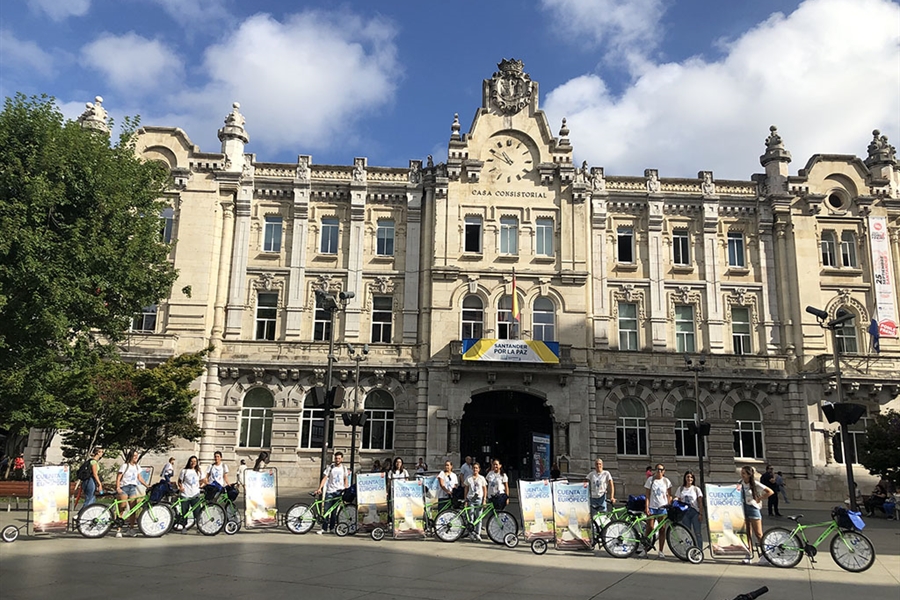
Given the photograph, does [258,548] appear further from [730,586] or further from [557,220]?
[557,220]

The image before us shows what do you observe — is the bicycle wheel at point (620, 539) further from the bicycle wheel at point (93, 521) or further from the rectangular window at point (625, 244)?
the rectangular window at point (625, 244)

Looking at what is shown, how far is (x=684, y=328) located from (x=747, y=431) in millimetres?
5779

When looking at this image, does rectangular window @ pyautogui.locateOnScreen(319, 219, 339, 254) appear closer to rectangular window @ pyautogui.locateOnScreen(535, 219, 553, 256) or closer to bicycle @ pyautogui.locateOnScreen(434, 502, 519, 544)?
rectangular window @ pyautogui.locateOnScreen(535, 219, 553, 256)

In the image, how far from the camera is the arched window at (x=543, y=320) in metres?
32.7

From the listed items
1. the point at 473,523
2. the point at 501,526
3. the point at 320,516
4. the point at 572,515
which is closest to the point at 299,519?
the point at 320,516

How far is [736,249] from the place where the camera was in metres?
35.2

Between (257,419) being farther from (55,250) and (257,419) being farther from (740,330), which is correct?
(740,330)

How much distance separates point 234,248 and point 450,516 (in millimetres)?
22220

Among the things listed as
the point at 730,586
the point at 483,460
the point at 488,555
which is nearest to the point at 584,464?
the point at 483,460

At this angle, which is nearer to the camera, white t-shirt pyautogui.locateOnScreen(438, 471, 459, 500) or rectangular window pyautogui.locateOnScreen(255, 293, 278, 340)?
white t-shirt pyautogui.locateOnScreen(438, 471, 459, 500)

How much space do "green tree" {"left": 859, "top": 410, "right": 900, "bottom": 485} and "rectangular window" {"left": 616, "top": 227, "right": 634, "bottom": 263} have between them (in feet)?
43.2

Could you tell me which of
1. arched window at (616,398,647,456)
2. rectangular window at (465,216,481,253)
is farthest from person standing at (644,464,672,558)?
rectangular window at (465,216,481,253)

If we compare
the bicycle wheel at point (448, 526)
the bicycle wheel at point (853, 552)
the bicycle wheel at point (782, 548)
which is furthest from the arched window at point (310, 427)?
the bicycle wheel at point (853, 552)

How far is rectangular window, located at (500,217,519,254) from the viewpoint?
33.8 m
